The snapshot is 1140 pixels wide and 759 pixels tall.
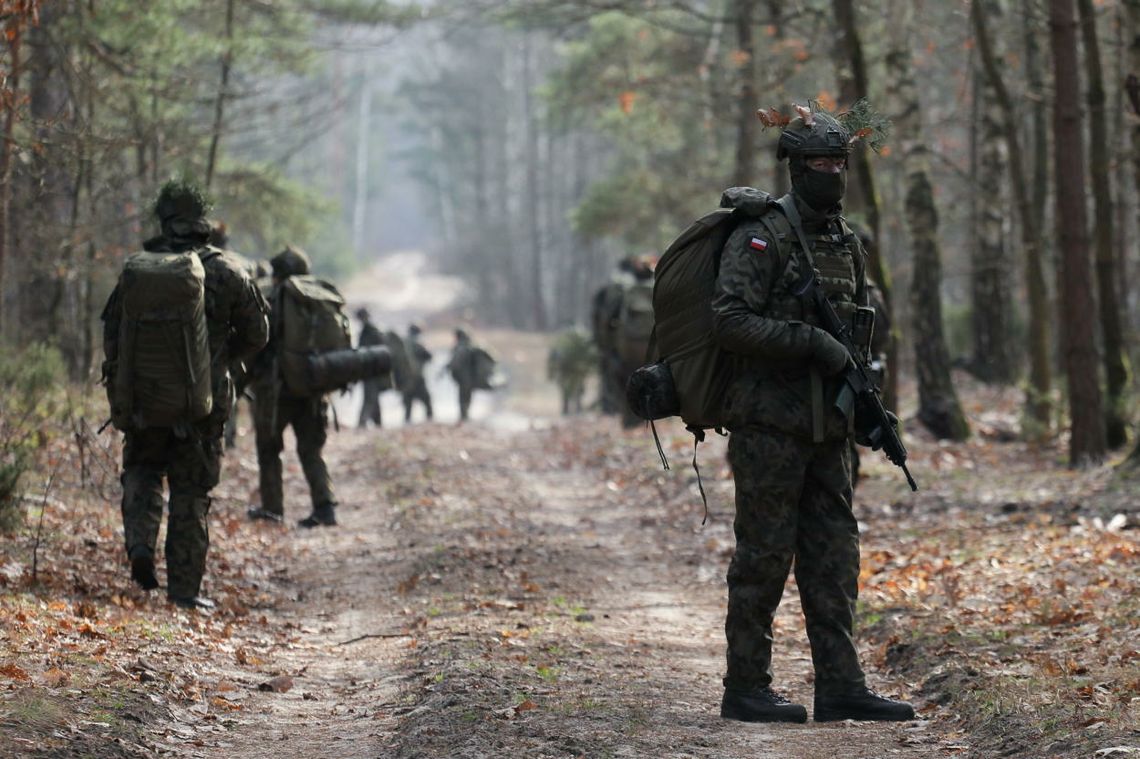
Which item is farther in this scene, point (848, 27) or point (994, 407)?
point (994, 407)

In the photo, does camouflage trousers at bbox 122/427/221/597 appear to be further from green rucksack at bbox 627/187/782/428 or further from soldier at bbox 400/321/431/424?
soldier at bbox 400/321/431/424

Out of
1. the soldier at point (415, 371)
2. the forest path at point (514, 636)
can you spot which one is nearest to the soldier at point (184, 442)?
the forest path at point (514, 636)

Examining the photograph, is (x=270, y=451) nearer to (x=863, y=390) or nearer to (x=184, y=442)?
(x=184, y=442)

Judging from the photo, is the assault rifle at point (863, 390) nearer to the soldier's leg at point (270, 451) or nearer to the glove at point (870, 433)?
the glove at point (870, 433)

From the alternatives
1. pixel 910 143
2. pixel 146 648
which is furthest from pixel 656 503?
pixel 146 648

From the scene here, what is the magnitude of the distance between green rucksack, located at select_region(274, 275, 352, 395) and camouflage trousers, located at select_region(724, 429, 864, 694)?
22.9ft

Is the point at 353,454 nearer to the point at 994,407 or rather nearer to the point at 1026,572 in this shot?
the point at 994,407

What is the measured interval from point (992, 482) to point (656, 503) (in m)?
3.28

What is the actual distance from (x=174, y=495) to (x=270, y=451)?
4142mm

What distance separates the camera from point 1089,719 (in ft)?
18.0

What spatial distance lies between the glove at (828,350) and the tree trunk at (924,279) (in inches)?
494

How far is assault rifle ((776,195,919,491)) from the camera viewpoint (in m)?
6.06

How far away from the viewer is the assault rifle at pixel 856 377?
6.06 metres

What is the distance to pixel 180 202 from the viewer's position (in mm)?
8539
